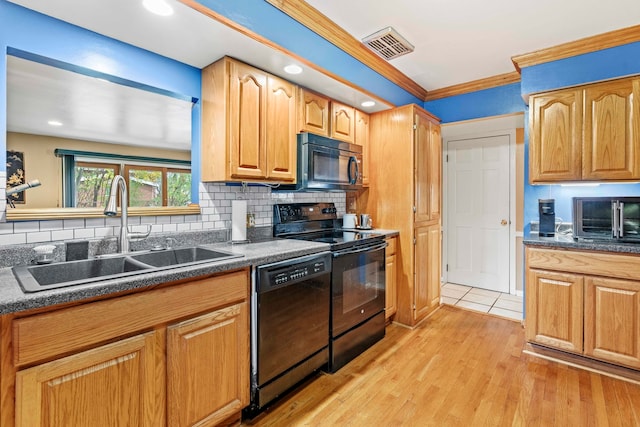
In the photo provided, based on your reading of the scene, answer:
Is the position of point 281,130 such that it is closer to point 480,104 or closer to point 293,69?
point 293,69

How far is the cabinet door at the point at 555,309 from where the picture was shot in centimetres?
236

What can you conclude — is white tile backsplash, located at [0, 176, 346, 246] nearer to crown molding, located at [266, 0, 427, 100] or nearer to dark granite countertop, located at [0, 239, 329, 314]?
dark granite countertop, located at [0, 239, 329, 314]

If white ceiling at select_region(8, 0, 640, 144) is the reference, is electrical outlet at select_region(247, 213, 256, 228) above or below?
below

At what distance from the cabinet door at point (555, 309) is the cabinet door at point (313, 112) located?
203 cm

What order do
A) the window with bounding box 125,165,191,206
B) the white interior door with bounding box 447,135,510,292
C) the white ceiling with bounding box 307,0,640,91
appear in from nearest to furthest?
1. the window with bounding box 125,165,191,206
2. the white ceiling with bounding box 307,0,640,91
3. the white interior door with bounding box 447,135,510,292

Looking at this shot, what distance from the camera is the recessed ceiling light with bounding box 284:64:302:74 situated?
2.18m

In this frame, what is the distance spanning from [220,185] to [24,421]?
5.25 ft

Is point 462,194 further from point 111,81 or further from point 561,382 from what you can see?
point 111,81

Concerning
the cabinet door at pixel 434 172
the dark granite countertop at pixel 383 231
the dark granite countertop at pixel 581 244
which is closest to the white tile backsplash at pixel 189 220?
the dark granite countertop at pixel 383 231

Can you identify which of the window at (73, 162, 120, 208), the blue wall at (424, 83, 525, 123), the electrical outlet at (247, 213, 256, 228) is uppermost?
the blue wall at (424, 83, 525, 123)

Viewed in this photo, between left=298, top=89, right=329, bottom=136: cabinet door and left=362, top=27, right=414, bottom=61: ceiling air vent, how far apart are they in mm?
565

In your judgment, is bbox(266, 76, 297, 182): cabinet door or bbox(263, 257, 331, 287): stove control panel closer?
bbox(263, 257, 331, 287): stove control panel

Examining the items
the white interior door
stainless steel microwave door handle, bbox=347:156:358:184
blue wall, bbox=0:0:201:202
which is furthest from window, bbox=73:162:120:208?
the white interior door

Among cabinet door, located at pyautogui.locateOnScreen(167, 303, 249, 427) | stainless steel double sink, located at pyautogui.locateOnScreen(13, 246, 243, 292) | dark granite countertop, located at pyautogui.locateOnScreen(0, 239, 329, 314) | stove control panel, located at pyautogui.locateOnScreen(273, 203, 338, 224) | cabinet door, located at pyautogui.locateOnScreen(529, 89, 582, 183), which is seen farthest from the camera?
stove control panel, located at pyautogui.locateOnScreen(273, 203, 338, 224)
